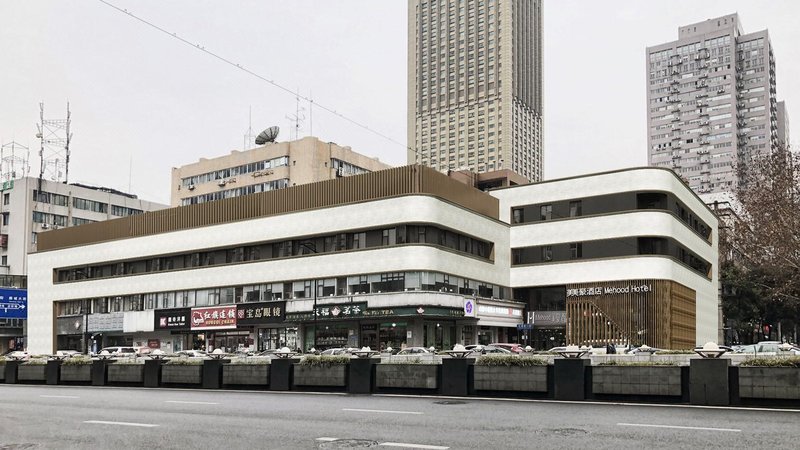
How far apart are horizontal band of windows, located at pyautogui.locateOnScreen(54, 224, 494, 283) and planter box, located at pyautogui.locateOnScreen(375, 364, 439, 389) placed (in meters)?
36.4

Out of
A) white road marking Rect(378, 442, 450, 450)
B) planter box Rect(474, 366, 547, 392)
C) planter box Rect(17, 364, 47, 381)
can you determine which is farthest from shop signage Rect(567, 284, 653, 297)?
white road marking Rect(378, 442, 450, 450)

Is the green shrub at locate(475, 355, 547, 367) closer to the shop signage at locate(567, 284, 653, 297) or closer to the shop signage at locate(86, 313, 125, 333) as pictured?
the shop signage at locate(567, 284, 653, 297)

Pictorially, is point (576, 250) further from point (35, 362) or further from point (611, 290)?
point (35, 362)

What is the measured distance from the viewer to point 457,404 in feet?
67.1

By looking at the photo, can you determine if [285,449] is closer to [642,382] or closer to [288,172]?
[642,382]

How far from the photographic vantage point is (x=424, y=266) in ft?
200

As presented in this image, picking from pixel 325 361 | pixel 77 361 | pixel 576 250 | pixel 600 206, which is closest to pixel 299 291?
pixel 576 250

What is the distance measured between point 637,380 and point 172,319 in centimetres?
6269

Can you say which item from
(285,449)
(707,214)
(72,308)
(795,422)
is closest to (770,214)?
(707,214)

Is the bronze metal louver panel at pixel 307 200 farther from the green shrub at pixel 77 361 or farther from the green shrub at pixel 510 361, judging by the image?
the green shrub at pixel 510 361

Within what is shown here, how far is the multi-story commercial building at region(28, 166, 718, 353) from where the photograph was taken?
2482 inches

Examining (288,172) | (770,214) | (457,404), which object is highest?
(288,172)

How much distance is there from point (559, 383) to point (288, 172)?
9331 cm

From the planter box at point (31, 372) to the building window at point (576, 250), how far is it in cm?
4596
